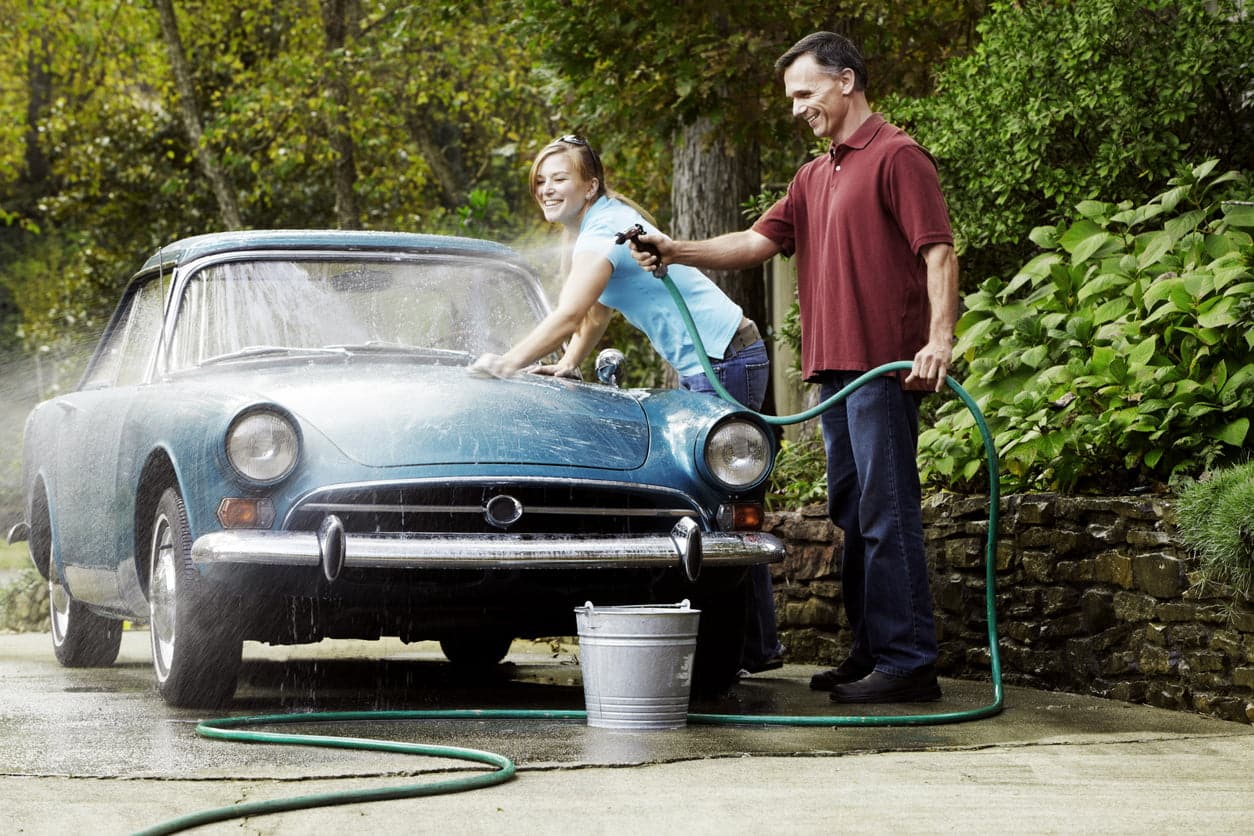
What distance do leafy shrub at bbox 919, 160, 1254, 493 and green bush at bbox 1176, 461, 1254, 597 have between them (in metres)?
0.33

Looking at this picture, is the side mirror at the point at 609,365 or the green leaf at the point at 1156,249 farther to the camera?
the green leaf at the point at 1156,249

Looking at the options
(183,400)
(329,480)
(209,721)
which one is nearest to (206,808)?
(209,721)

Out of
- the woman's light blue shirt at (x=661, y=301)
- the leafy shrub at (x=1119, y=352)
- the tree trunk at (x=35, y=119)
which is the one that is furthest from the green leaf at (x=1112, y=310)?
the tree trunk at (x=35, y=119)

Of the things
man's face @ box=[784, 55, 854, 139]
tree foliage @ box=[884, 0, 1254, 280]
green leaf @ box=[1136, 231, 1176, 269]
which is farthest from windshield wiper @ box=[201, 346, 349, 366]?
tree foliage @ box=[884, 0, 1254, 280]

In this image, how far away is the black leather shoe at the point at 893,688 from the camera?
16.7ft

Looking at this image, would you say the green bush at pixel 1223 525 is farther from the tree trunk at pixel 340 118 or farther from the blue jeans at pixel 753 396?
the tree trunk at pixel 340 118

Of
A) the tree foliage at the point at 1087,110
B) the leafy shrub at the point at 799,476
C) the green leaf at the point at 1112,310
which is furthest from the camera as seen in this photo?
the leafy shrub at the point at 799,476

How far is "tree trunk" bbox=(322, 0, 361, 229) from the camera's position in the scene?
1842 cm

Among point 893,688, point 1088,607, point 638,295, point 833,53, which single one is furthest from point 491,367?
point 1088,607

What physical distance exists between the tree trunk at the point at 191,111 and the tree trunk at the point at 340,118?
134 centimetres

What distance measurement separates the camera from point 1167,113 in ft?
22.9

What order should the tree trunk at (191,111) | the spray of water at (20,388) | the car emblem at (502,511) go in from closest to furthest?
the car emblem at (502,511) < the spray of water at (20,388) < the tree trunk at (191,111)

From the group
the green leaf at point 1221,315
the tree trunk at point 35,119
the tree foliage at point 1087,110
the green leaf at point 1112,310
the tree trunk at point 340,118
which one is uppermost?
the tree trunk at point 35,119

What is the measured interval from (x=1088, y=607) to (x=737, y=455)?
1.32 m
